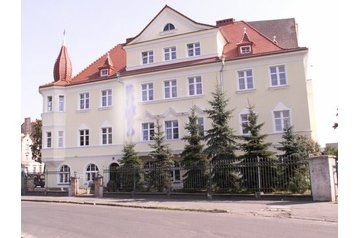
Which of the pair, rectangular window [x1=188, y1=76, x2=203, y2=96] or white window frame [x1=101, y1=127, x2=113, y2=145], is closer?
rectangular window [x1=188, y1=76, x2=203, y2=96]

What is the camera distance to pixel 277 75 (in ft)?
74.2

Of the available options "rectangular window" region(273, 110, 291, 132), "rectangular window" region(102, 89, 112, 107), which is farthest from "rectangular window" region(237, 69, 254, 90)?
"rectangular window" region(102, 89, 112, 107)

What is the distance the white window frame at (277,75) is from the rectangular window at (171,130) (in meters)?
6.97

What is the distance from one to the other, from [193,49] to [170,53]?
1.75 meters

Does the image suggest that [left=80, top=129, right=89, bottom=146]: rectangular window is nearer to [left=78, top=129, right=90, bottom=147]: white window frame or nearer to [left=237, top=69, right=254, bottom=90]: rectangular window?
[left=78, top=129, right=90, bottom=147]: white window frame

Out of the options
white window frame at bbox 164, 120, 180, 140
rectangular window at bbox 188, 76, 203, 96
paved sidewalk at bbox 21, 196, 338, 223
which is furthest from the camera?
white window frame at bbox 164, 120, 180, 140

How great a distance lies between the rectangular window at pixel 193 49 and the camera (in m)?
25.2

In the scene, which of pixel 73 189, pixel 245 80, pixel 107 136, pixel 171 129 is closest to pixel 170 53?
pixel 171 129

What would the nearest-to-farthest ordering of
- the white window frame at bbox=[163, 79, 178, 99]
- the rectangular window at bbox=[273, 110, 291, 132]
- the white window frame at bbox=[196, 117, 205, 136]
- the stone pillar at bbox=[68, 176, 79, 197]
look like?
1. the stone pillar at bbox=[68, 176, 79, 197]
2. the rectangular window at bbox=[273, 110, 291, 132]
3. the white window frame at bbox=[196, 117, 205, 136]
4. the white window frame at bbox=[163, 79, 178, 99]

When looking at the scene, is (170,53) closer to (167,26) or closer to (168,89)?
(167,26)

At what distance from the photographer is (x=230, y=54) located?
24672 mm

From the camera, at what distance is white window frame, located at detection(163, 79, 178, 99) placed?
82.2ft

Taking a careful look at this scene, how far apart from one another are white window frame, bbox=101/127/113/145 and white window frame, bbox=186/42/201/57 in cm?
807

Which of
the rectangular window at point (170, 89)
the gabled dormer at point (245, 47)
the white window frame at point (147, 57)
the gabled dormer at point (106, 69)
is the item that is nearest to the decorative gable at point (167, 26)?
the white window frame at point (147, 57)
